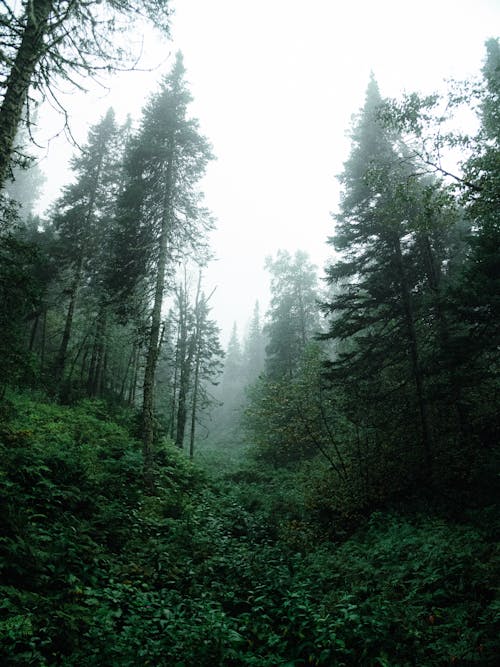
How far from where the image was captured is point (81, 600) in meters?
5.26

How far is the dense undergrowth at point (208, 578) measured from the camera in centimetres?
463

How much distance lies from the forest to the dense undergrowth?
0.04 metres

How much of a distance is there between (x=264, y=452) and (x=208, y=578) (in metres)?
15.8

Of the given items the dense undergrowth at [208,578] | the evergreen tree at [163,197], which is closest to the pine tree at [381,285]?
the dense undergrowth at [208,578]

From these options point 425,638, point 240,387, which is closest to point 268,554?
point 425,638

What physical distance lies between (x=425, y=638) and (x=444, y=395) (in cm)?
707

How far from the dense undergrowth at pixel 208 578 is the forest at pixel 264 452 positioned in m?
0.04

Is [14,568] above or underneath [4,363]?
underneath

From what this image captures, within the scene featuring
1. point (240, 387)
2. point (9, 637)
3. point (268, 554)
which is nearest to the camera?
point (9, 637)

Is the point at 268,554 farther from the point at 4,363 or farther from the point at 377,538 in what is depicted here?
the point at 4,363

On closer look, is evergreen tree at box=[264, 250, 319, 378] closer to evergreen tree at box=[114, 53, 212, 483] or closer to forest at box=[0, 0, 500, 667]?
forest at box=[0, 0, 500, 667]

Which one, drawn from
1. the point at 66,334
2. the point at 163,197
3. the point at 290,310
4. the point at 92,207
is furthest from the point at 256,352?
the point at 163,197

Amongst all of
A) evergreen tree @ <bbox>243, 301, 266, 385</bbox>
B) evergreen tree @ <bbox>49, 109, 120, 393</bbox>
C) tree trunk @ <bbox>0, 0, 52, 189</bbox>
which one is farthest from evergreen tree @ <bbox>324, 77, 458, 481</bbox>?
evergreen tree @ <bbox>243, 301, 266, 385</bbox>

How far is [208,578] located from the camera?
24.1 feet
